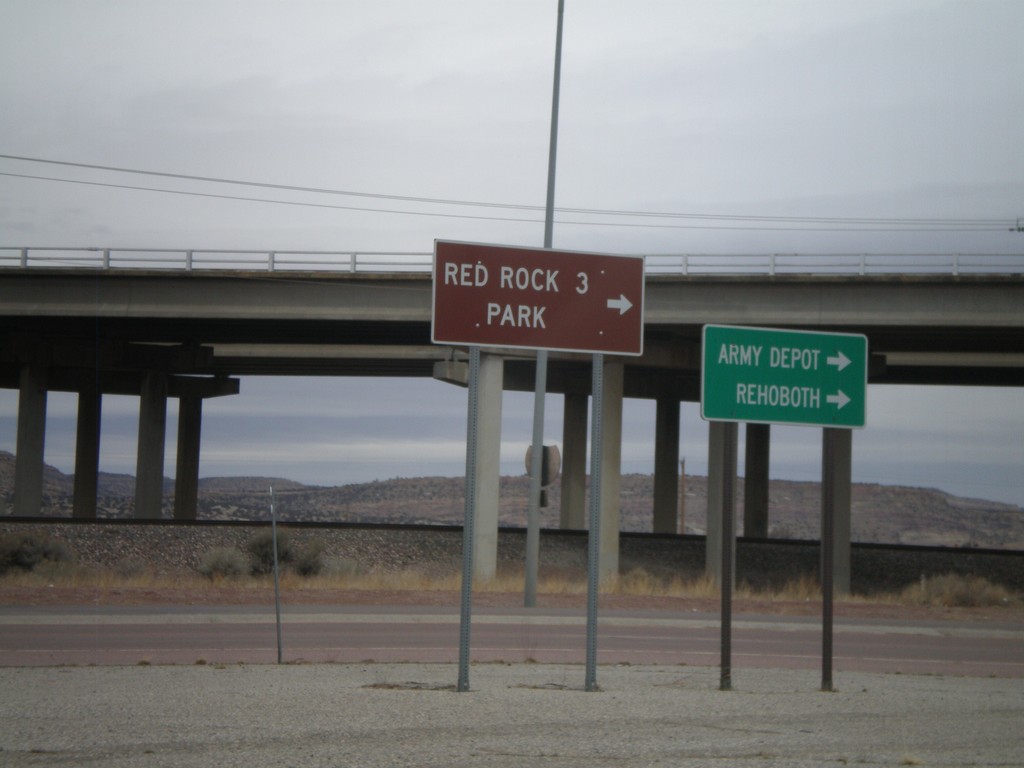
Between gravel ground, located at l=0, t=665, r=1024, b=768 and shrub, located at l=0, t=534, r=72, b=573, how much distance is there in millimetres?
23012

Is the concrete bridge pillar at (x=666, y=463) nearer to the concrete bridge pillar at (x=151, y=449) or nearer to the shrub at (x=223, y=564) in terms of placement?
the concrete bridge pillar at (x=151, y=449)

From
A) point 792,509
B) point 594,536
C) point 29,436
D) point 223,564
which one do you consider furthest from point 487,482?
point 792,509

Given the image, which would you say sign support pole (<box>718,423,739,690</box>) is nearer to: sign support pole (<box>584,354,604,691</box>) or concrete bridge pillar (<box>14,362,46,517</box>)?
sign support pole (<box>584,354,604,691</box>)

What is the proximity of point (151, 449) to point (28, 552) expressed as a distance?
724 inches

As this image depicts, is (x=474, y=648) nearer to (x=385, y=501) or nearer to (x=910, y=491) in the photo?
(x=385, y=501)

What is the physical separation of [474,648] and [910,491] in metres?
136

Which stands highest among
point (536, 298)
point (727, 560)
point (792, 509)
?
point (536, 298)

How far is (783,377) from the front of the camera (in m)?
13.1

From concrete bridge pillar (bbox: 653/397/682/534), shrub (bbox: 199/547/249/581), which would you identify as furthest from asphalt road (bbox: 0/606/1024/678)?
concrete bridge pillar (bbox: 653/397/682/534)

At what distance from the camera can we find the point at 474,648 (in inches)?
721

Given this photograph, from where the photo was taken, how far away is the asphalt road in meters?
16.8

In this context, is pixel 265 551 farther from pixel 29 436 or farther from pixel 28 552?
pixel 29 436

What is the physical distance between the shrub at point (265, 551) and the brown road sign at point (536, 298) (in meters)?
27.3

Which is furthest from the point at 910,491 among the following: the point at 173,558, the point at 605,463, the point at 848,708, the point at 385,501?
the point at 848,708
